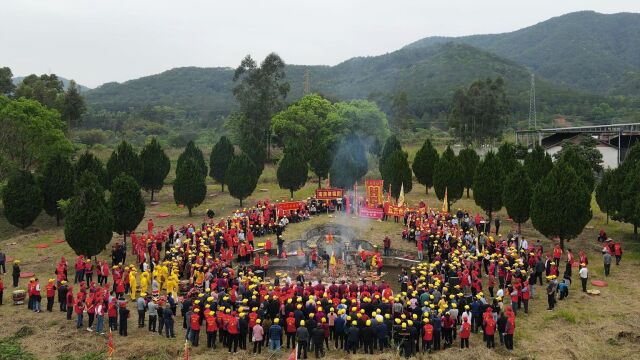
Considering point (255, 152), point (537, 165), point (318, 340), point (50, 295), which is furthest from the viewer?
point (255, 152)

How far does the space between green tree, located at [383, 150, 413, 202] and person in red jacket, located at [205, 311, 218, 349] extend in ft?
75.8

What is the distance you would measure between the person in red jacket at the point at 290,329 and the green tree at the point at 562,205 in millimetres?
14211

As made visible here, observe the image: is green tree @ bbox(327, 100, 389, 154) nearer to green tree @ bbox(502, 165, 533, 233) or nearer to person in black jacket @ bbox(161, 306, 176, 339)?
green tree @ bbox(502, 165, 533, 233)

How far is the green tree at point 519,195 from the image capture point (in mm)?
25859

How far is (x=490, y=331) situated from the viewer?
14281 millimetres

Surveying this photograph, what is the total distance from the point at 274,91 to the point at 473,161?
26.3 metres

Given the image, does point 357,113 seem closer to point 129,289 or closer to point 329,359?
point 129,289

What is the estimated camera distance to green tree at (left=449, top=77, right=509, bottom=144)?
180 ft

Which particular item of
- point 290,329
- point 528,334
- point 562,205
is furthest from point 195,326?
point 562,205

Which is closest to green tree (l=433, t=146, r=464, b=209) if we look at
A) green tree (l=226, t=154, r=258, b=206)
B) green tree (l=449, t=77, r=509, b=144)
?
green tree (l=226, t=154, r=258, b=206)

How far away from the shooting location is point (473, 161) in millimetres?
36812

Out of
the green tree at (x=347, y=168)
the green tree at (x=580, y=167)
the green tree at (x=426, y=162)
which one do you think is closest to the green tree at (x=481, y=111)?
the green tree at (x=426, y=162)

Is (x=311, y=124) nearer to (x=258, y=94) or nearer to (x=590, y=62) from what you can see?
(x=258, y=94)

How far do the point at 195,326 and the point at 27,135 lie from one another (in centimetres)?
2645
